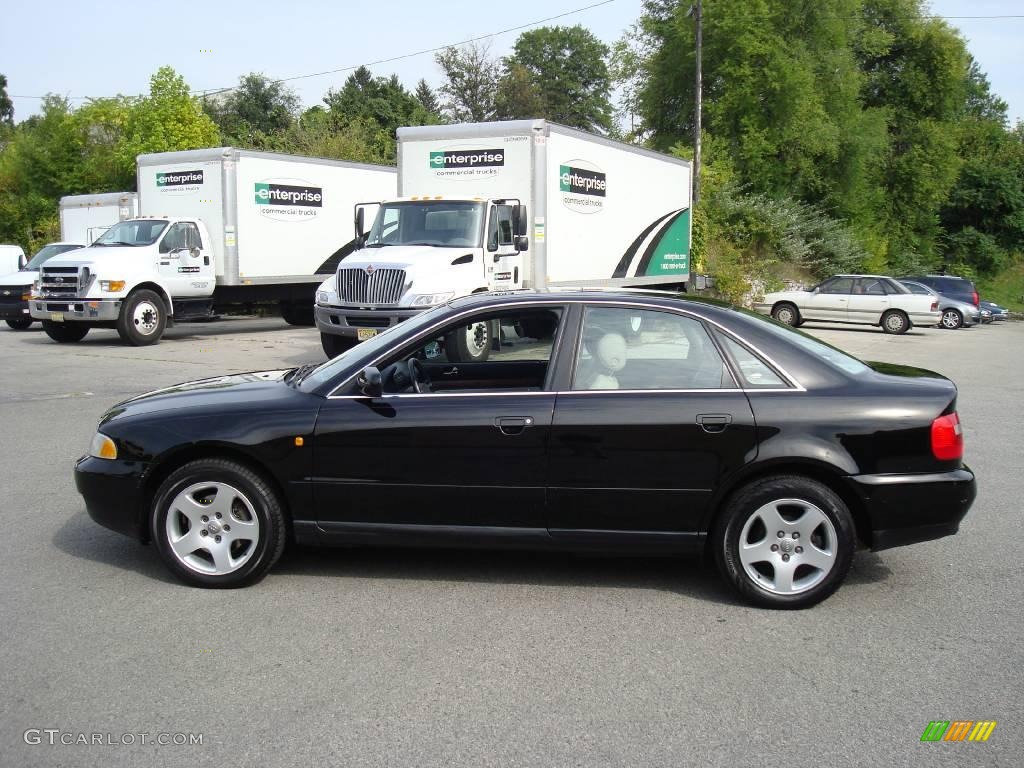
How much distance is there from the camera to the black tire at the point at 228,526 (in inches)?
189

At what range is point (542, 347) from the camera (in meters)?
5.27

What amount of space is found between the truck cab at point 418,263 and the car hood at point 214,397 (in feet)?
23.3

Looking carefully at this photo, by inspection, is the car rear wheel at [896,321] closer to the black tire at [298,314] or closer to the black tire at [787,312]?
the black tire at [787,312]

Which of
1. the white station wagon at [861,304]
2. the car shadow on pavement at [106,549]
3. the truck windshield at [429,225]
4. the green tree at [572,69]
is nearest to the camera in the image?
the car shadow on pavement at [106,549]

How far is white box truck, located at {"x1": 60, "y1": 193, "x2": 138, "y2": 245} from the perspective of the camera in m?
25.8

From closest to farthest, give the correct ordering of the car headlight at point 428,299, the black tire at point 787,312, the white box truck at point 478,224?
the car headlight at point 428,299 < the white box truck at point 478,224 < the black tire at point 787,312

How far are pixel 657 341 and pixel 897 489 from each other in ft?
4.46

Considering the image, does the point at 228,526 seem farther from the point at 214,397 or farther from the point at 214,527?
the point at 214,397

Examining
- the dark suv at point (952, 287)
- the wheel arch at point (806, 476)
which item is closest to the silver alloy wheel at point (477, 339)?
the wheel arch at point (806, 476)

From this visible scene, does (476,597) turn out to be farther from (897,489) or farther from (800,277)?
(800,277)

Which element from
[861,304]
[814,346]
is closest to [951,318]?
[861,304]

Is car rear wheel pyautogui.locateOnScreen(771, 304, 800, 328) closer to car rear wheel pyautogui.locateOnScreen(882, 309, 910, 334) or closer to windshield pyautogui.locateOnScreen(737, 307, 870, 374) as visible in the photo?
car rear wheel pyautogui.locateOnScreen(882, 309, 910, 334)

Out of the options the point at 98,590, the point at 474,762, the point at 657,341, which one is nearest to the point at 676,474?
the point at 657,341

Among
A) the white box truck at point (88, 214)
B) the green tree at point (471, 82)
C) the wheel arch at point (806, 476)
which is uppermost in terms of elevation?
the green tree at point (471, 82)
